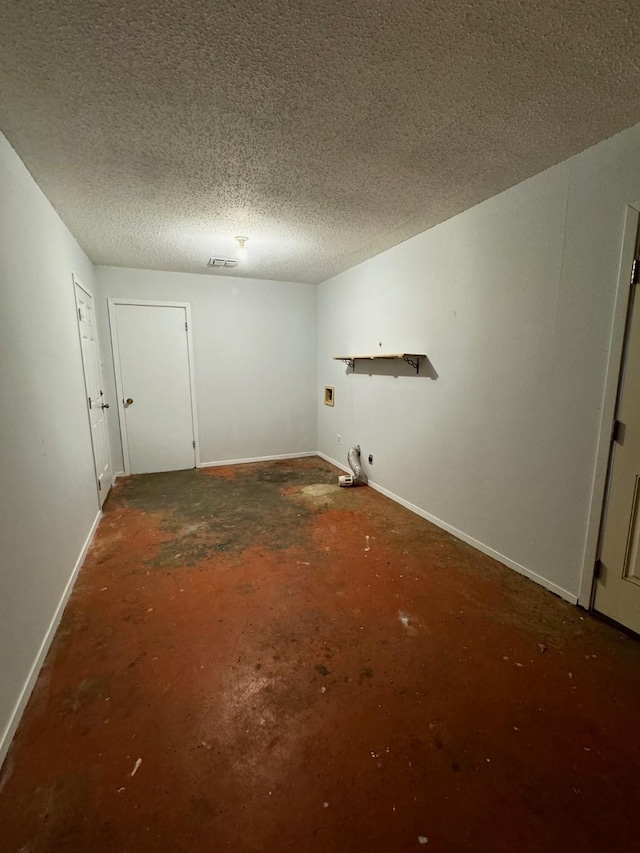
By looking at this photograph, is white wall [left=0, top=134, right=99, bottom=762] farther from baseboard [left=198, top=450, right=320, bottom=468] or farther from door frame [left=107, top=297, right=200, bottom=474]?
baseboard [left=198, top=450, right=320, bottom=468]

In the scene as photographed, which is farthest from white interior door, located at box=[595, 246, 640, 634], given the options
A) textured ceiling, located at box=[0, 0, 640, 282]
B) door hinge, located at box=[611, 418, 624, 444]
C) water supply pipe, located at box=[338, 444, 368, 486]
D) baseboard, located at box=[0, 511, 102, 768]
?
baseboard, located at box=[0, 511, 102, 768]

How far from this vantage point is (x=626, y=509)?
1.86 metres

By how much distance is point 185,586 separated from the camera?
91.3 inches

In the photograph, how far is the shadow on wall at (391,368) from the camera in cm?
314

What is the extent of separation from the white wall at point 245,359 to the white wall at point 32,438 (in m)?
1.75

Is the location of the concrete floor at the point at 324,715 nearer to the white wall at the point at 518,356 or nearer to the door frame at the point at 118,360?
the white wall at the point at 518,356

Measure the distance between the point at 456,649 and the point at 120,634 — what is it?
1.72 metres

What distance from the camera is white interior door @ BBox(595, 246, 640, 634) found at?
5.82ft

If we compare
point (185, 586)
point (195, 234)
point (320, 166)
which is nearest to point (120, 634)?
point (185, 586)

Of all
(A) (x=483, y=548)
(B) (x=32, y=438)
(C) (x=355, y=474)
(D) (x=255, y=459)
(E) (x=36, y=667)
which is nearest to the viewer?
(E) (x=36, y=667)

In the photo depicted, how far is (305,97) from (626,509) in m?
2.45

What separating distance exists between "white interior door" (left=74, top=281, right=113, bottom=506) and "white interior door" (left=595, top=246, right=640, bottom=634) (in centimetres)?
376

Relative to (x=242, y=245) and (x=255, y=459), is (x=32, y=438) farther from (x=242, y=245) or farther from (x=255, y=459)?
(x=255, y=459)

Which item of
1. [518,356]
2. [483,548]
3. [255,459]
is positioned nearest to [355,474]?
[255,459]
